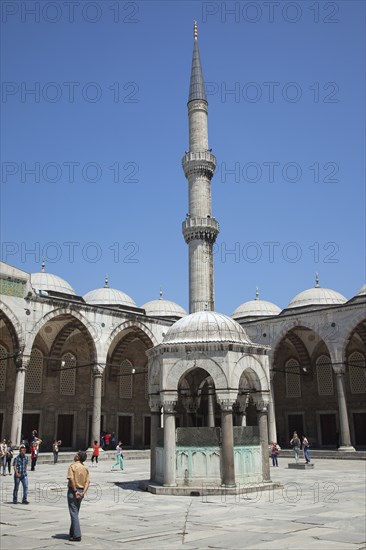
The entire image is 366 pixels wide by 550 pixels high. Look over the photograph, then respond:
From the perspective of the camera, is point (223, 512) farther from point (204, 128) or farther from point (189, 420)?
point (204, 128)

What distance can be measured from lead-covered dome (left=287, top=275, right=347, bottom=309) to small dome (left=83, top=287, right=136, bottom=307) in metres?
10.2

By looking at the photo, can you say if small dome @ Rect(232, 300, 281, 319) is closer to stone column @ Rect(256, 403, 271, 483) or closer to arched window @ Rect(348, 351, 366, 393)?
arched window @ Rect(348, 351, 366, 393)

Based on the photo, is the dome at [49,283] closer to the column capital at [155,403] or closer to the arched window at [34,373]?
the arched window at [34,373]

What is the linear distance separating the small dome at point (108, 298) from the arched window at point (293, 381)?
10.4m

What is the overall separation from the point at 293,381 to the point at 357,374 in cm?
371

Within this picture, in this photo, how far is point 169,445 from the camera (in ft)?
34.3

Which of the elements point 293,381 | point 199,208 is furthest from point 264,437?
point 293,381

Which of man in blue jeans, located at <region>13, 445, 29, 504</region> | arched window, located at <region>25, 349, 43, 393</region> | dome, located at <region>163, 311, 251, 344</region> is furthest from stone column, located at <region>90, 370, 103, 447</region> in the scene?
man in blue jeans, located at <region>13, 445, 29, 504</region>

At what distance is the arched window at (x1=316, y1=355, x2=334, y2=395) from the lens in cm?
2850

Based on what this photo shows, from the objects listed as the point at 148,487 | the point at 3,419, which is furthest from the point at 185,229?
the point at 148,487

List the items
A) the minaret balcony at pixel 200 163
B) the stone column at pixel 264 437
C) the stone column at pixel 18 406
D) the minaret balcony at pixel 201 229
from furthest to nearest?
the minaret balcony at pixel 200 163 → the minaret balcony at pixel 201 229 → the stone column at pixel 18 406 → the stone column at pixel 264 437

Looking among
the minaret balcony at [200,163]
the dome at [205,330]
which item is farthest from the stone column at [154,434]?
the minaret balcony at [200,163]

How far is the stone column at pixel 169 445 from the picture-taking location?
10.3 metres

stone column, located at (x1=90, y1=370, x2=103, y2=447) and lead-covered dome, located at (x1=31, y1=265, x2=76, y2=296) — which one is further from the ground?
lead-covered dome, located at (x1=31, y1=265, x2=76, y2=296)
